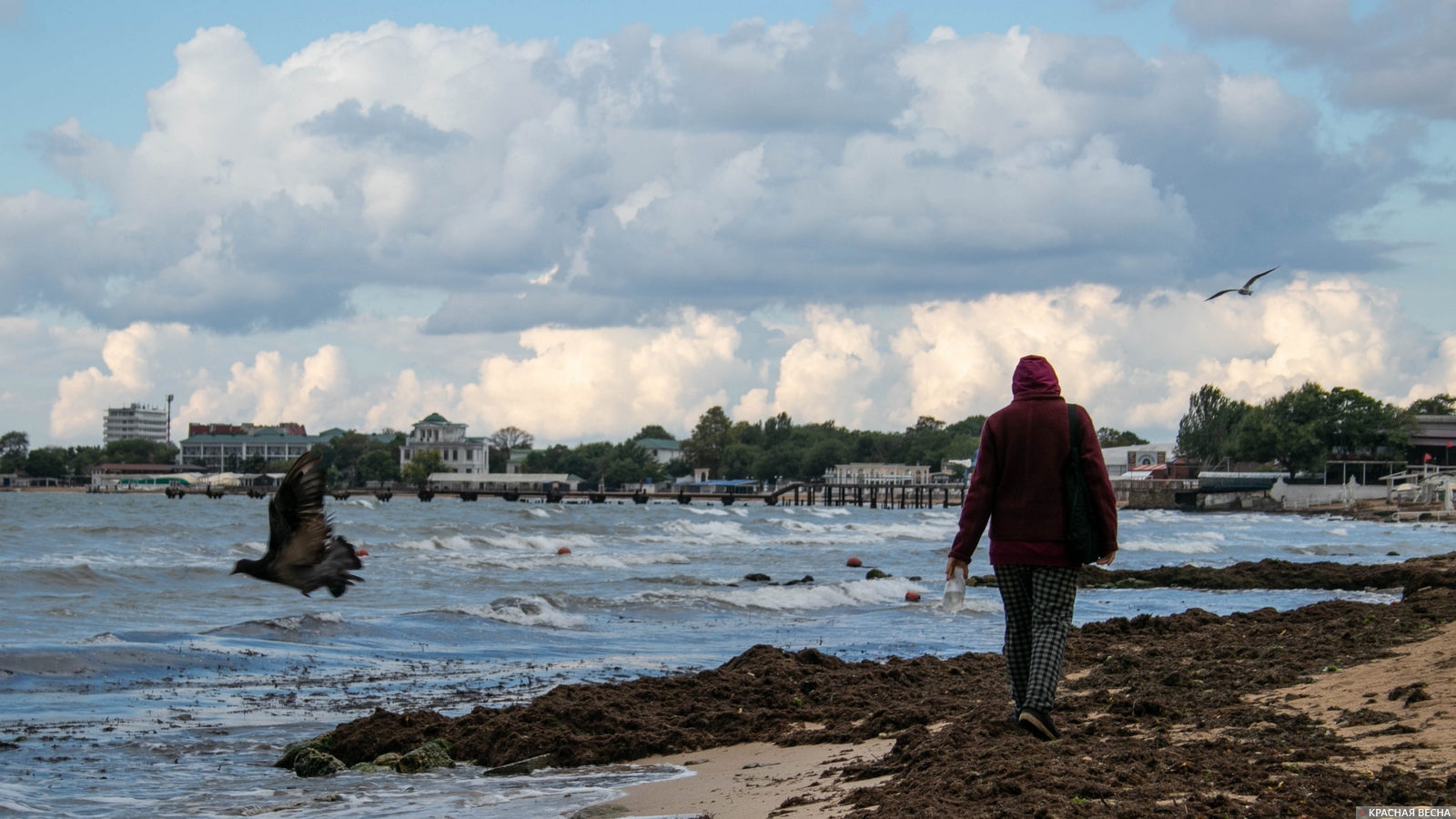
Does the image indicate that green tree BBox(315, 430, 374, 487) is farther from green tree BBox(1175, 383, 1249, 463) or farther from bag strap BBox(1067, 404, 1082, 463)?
bag strap BBox(1067, 404, 1082, 463)

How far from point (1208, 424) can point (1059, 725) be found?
5514 inches

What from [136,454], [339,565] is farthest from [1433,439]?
[136,454]

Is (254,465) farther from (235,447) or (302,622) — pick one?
(235,447)

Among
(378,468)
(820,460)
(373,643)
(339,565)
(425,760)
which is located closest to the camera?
(339,565)

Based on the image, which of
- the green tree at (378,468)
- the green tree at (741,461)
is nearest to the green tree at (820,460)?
the green tree at (741,461)

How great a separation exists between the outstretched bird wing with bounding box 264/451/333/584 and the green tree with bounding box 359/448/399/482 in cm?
16190

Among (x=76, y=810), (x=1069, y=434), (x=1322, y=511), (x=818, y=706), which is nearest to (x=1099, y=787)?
(x=1069, y=434)

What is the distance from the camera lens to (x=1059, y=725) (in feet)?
22.3

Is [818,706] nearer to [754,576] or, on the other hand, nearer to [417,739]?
[417,739]

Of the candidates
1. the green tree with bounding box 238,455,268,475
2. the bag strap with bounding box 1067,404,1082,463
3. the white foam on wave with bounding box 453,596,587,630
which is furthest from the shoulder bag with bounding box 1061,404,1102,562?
the white foam on wave with bounding box 453,596,587,630

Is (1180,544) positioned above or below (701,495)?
above

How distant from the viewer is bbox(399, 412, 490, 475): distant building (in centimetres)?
17750

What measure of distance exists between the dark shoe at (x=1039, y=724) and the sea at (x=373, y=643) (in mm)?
2610

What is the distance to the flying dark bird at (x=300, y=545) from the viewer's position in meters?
8.70
